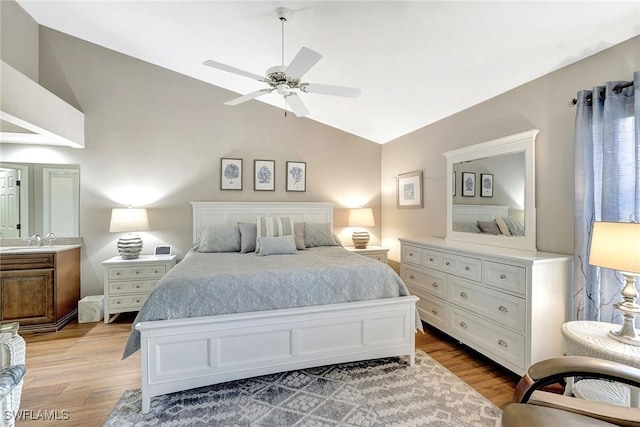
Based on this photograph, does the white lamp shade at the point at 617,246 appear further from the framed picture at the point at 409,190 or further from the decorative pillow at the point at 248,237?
the decorative pillow at the point at 248,237

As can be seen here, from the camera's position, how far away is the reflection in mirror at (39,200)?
339 centimetres

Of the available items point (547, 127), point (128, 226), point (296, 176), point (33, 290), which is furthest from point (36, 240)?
point (547, 127)

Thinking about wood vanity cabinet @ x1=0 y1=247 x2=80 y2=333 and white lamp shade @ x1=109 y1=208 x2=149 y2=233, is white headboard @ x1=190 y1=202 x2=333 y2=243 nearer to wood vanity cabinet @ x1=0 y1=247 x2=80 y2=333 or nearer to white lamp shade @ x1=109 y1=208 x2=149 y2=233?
white lamp shade @ x1=109 y1=208 x2=149 y2=233

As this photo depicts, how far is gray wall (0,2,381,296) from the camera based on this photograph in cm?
362

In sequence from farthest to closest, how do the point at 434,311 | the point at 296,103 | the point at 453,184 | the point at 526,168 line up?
the point at 453,184 < the point at 434,311 < the point at 296,103 < the point at 526,168

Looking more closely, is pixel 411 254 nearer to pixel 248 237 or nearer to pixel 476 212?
pixel 476 212

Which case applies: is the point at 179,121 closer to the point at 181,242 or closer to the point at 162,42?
the point at 162,42

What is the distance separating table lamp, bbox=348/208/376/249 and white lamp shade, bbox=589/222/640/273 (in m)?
2.94

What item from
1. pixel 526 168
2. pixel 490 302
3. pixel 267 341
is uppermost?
pixel 526 168

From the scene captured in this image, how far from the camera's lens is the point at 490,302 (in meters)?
Result: 2.39

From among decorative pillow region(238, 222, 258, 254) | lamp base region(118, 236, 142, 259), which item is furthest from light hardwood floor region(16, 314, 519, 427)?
decorative pillow region(238, 222, 258, 254)

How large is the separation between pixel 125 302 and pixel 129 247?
653 mm

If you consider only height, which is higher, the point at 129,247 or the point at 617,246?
the point at 617,246

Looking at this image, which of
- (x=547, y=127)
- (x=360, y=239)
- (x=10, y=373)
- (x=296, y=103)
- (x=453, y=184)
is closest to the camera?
(x=10, y=373)
